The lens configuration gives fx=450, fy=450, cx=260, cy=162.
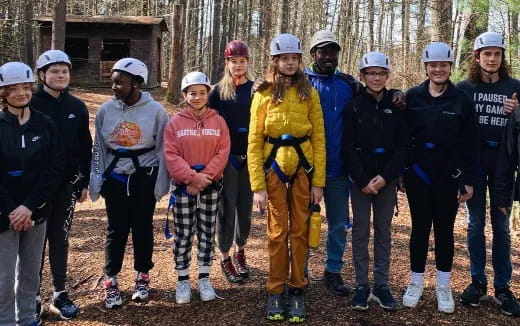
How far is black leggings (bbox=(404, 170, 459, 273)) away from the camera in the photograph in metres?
4.10

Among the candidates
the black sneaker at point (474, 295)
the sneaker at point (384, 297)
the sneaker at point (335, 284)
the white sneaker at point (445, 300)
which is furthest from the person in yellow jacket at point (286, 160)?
the black sneaker at point (474, 295)

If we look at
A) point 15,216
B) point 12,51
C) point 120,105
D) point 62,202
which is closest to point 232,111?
point 120,105

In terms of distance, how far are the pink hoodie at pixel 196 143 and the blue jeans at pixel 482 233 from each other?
2.45m

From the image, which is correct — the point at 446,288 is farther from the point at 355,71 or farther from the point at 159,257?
the point at 355,71

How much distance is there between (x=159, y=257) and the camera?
217 inches

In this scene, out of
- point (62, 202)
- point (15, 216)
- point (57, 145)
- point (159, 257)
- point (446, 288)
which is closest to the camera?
point (15, 216)

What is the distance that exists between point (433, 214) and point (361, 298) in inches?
40.7

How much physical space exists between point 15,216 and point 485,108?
13.8ft

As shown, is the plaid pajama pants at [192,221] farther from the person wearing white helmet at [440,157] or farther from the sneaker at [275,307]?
the person wearing white helmet at [440,157]

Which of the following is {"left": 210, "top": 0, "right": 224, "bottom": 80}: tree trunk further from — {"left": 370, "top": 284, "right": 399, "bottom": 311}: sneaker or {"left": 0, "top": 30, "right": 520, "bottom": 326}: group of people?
{"left": 370, "top": 284, "right": 399, "bottom": 311}: sneaker

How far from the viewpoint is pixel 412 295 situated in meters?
4.29

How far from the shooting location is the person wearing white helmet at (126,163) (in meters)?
4.11

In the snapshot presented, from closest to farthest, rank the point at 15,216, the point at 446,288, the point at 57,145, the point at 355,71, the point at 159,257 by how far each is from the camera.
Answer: the point at 15,216 → the point at 57,145 → the point at 446,288 → the point at 159,257 → the point at 355,71

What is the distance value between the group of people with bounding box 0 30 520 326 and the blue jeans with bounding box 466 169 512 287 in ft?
0.04
